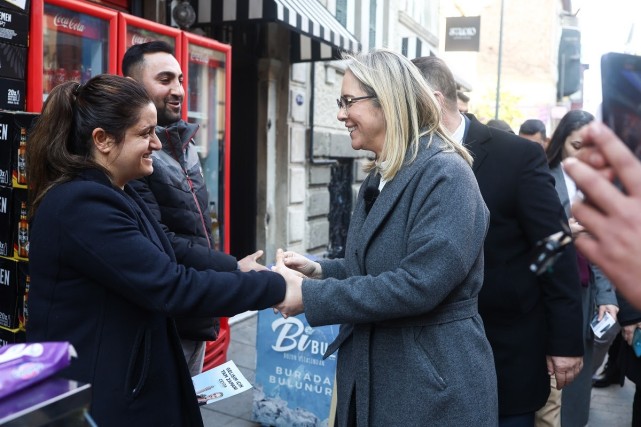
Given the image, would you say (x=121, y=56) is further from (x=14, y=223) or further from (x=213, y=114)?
(x=14, y=223)

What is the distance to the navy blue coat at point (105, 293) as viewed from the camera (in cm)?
180

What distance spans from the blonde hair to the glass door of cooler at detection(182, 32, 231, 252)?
328 cm

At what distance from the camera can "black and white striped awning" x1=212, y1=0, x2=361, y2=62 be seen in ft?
19.1

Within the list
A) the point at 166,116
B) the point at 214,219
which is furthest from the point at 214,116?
the point at 166,116

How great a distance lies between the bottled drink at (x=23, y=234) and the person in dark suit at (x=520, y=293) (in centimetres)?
217

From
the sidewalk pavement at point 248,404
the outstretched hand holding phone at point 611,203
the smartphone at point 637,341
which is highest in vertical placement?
the outstretched hand holding phone at point 611,203

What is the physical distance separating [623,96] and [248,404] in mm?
4249

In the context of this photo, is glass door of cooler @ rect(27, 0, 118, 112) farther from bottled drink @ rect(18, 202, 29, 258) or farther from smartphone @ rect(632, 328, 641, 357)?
smartphone @ rect(632, 328, 641, 357)

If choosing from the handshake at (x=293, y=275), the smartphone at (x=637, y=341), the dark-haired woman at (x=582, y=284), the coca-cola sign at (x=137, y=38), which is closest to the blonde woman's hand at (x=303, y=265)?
the handshake at (x=293, y=275)

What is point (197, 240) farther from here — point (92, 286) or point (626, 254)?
point (626, 254)

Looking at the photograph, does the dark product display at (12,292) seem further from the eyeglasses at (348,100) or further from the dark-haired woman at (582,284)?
the dark-haired woman at (582,284)

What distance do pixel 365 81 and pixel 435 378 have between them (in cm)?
99

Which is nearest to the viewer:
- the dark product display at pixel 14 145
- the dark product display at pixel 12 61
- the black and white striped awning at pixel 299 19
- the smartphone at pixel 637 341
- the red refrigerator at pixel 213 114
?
the dark product display at pixel 14 145

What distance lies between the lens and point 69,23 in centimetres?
403
